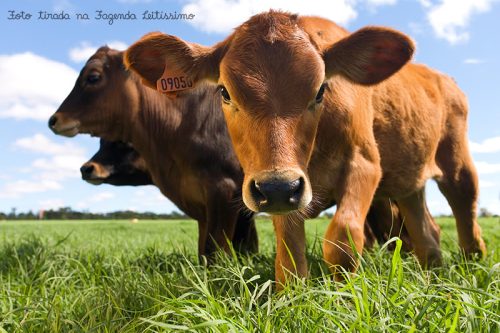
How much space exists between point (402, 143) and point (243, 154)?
190 centimetres

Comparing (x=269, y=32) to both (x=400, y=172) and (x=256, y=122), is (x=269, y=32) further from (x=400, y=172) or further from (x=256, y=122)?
(x=400, y=172)

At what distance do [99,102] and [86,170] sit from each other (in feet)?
3.54

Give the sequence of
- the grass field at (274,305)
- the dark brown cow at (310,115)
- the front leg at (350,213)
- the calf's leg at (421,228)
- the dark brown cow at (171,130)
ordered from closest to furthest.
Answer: the grass field at (274,305)
the dark brown cow at (310,115)
the front leg at (350,213)
the calf's leg at (421,228)
the dark brown cow at (171,130)

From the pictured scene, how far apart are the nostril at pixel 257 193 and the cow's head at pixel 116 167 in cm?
477

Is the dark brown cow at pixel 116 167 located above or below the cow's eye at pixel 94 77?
below

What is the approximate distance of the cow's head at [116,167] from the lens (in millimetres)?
7344

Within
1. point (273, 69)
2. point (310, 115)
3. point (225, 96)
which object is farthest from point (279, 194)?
point (225, 96)

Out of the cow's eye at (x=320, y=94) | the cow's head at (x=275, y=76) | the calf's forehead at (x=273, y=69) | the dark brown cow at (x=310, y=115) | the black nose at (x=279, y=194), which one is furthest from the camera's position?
the cow's eye at (x=320, y=94)

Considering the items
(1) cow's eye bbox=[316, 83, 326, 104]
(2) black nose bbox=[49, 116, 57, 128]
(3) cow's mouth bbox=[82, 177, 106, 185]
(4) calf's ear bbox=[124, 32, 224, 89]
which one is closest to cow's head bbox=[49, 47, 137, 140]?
Result: (2) black nose bbox=[49, 116, 57, 128]

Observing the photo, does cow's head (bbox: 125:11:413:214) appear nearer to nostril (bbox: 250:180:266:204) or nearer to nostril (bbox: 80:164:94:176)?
nostril (bbox: 250:180:266:204)

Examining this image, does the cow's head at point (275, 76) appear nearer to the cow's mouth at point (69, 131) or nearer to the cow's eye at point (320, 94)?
the cow's eye at point (320, 94)

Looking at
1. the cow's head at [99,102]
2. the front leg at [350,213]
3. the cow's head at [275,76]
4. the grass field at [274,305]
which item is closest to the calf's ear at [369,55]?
the cow's head at [275,76]

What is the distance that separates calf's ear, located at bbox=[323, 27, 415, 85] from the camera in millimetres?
3537

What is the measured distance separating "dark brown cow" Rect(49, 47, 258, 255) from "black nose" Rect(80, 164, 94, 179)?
732 mm
